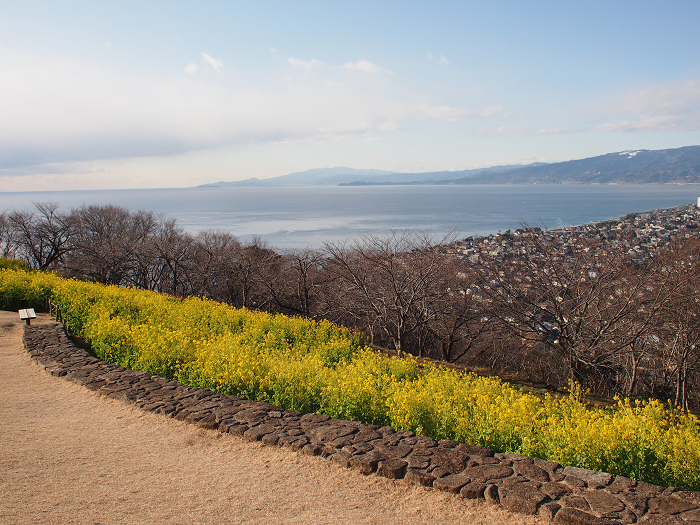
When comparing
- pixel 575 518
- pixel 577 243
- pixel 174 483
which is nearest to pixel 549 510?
pixel 575 518

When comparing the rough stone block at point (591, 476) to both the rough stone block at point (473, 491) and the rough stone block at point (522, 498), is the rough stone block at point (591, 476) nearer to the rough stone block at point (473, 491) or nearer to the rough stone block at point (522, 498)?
the rough stone block at point (522, 498)

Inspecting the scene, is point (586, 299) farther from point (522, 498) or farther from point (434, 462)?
point (522, 498)

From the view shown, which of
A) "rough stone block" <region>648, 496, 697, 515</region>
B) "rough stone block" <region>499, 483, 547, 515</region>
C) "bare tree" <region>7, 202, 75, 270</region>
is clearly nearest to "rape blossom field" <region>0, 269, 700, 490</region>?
"rough stone block" <region>648, 496, 697, 515</region>

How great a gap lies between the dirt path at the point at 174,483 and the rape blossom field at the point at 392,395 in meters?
1.31

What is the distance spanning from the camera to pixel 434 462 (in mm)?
4703

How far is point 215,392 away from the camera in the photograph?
705 centimetres

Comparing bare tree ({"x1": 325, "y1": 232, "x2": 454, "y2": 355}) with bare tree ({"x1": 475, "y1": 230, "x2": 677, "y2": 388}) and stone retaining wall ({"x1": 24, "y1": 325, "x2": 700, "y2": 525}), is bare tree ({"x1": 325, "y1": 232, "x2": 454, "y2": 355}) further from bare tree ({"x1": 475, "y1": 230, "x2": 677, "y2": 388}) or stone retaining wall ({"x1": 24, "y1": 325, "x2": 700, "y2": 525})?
stone retaining wall ({"x1": 24, "y1": 325, "x2": 700, "y2": 525})

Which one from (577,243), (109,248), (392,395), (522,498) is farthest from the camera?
(109,248)

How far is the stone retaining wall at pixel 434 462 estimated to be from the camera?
12.5 feet

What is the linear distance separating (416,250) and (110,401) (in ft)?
38.7

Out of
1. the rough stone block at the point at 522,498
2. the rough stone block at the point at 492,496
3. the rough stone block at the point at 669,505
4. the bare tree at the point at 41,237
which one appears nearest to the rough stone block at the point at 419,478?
the rough stone block at the point at 492,496

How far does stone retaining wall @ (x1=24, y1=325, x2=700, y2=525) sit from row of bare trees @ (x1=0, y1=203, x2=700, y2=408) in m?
6.36

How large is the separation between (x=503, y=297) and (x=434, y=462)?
7.72 m

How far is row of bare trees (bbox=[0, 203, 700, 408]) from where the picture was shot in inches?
434
